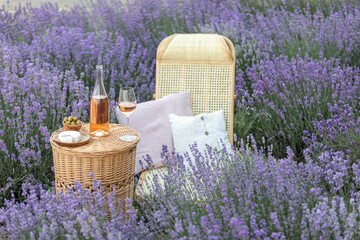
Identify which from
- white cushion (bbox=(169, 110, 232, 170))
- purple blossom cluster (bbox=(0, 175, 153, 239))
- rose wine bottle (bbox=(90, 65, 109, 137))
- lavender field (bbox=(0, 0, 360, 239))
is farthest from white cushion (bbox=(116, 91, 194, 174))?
purple blossom cluster (bbox=(0, 175, 153, 239))

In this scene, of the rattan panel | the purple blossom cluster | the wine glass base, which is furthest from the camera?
the rattan panel

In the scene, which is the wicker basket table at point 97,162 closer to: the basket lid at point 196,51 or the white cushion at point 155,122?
the white cushion at point 155,122

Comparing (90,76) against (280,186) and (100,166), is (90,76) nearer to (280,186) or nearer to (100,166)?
(100,166)

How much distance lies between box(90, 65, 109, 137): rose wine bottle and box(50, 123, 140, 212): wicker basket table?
6 cm

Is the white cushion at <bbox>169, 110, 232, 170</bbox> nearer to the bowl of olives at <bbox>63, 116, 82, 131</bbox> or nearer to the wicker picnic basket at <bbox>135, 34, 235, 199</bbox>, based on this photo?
the wicker picnic basket at <bbox>135, 34, 235, 199</bbox>

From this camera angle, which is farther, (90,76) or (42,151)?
(90,76)

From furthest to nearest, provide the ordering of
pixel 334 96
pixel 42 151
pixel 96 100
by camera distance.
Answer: pixel 334 96 < pixel 42 151 < pixel 96 100

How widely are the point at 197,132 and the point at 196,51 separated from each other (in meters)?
0.70

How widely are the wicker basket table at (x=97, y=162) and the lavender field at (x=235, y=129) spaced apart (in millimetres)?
107

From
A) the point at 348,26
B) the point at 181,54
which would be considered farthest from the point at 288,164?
the point at 348,26

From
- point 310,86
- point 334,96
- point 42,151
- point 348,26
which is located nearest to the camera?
point 42,151

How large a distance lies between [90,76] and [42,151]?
3.91 ft

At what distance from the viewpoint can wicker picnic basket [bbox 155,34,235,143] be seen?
12.5ft

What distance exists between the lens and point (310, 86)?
4.02 meters
